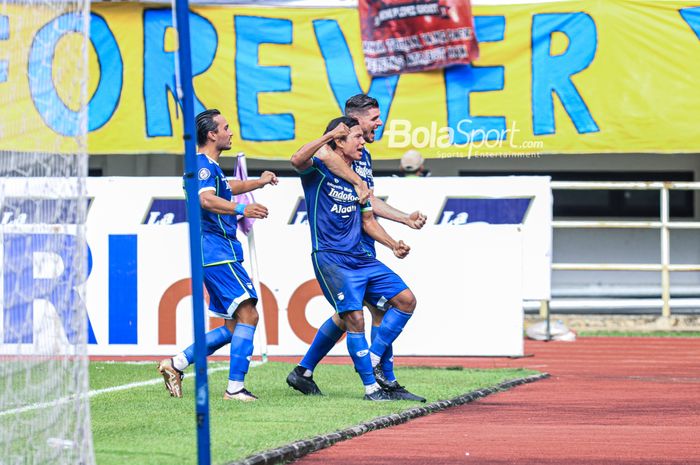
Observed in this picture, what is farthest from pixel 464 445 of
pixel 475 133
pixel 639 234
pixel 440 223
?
pixel 639 234

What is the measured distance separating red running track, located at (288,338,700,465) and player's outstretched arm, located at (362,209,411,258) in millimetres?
1143

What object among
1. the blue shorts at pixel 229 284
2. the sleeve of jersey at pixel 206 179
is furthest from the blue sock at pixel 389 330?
the sleeve of jersey at pixel 206 179

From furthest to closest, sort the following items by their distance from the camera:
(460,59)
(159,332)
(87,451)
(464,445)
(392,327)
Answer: (460,59) < (159,332) < (392,327) < (464,445) < (87,451)

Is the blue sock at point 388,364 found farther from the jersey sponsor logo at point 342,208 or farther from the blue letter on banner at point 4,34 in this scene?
the blue letter on banner at point 4,34

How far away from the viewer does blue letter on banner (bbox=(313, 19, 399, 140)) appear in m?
20.1

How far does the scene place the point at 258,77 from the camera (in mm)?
20359

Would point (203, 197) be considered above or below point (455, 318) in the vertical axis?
above

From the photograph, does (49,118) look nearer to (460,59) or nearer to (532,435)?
(532,435)

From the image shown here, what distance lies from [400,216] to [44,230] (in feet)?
14.5

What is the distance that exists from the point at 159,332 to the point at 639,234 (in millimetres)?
9309

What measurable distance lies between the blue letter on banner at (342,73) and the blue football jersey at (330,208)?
9.41 metres

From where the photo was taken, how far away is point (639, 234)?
2228cm

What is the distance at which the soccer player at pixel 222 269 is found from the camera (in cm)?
1031
